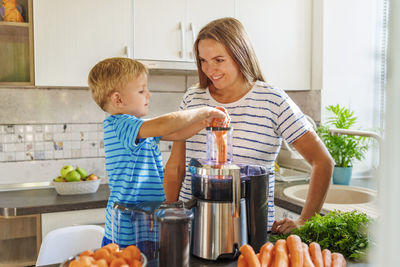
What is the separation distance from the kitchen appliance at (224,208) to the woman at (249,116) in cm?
30

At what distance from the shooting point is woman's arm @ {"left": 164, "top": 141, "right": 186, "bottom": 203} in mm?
1352

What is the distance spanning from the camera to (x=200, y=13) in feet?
7.56

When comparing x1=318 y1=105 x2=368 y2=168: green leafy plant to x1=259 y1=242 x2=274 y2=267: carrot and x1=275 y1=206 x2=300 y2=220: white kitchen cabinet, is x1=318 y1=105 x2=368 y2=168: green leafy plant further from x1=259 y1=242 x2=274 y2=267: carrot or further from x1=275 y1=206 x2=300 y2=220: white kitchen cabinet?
x1=259 y1=242 x2=274 y2=267: carrot

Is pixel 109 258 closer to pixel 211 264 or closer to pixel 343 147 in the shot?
pixel 211 264

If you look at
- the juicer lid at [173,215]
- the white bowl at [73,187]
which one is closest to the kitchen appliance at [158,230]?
the juicer lid at [173,215]

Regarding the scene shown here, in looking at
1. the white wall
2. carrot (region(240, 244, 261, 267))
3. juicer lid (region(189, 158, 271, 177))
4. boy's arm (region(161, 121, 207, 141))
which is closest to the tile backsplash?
the white wall

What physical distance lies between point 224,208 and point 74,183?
1.40m

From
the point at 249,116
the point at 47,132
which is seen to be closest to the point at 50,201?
the point at 47,132

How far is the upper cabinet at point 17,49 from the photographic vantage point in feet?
6.77

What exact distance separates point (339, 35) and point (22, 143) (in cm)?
199

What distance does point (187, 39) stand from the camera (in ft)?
7.48

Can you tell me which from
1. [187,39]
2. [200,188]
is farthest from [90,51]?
[200,188]

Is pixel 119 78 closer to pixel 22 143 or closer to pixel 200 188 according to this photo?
pixel 200 188

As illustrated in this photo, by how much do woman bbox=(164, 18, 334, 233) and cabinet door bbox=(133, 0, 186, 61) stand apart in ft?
2.89
